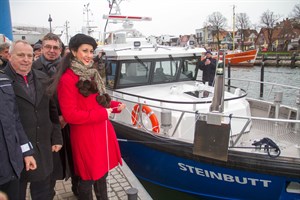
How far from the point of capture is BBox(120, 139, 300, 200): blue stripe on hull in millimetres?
3932

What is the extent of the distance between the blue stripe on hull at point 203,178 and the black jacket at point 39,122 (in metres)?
2.42

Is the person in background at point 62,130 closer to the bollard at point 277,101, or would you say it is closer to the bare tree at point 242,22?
the bollard at point 277,101

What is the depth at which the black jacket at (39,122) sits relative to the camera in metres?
2.29

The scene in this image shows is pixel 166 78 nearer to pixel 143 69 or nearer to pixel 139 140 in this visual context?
pixel 143 69

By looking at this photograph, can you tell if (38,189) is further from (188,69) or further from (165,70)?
(188,69)

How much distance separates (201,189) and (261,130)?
170cm

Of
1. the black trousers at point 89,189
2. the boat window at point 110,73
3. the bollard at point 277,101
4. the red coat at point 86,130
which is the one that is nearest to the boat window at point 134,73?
the boat window at point 110,73

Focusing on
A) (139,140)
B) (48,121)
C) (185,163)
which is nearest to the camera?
(48,121)

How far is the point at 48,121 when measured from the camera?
2.51 meters

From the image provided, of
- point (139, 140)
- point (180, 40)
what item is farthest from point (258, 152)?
point (180, 40)

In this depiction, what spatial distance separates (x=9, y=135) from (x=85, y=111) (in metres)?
0.75

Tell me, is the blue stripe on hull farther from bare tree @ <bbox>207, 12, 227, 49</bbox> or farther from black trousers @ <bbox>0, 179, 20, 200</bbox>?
bare tree @ <bbox>207, 12, 227, 49</bbox>

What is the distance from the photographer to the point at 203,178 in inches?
170

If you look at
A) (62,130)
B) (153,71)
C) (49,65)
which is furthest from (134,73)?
(62,130)
